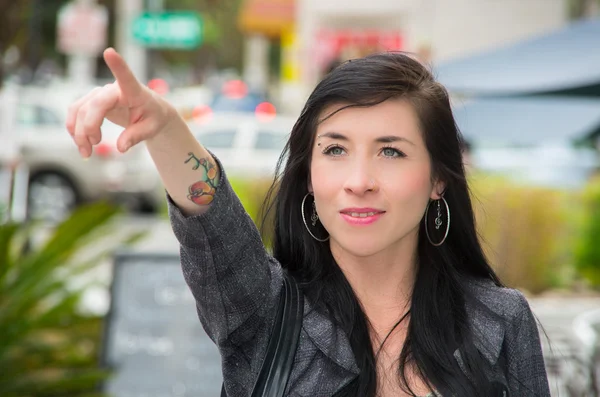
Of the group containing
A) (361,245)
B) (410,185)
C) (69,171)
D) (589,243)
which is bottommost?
(69,171)

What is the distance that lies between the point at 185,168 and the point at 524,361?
2.69 feet

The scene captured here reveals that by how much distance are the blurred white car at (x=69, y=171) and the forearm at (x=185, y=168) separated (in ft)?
42.8

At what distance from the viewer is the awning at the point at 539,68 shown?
658 cm

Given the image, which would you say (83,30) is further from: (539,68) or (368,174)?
(368,174)

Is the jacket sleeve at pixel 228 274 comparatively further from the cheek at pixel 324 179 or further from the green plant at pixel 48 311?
the green plant at pixel 48 311

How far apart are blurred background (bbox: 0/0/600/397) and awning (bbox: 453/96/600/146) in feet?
0.06

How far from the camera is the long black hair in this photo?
1956 millimetres

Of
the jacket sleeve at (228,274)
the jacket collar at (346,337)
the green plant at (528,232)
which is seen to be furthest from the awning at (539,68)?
the jacket sleeve at (228,274)

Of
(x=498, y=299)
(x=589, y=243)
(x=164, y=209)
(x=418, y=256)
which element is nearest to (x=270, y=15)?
(x=164, y=209)

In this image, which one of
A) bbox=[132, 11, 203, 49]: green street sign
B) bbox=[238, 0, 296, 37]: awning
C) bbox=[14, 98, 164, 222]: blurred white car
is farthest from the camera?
bbox=[238, 0, 296, 37]: awning

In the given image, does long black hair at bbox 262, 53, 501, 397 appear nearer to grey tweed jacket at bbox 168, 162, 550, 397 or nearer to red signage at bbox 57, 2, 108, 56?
grey tweed jacket at bbox 168, 162, 550, 397

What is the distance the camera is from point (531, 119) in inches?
341

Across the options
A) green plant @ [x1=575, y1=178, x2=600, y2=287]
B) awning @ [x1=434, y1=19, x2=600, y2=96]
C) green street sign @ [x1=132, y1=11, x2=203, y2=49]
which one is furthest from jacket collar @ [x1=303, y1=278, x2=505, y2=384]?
green street sign @ [x1=132, y1=11, x2=203, y2=49]

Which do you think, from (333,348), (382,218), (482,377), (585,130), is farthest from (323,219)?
(585,130)
